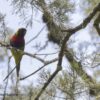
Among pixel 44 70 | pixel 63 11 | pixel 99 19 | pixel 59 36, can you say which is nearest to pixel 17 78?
pixel 44 70

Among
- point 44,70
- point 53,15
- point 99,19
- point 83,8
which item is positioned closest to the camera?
point 99,19

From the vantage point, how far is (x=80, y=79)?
191 cm

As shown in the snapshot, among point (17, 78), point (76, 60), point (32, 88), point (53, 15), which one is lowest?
point (32, 88)

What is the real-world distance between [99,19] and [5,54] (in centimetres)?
64

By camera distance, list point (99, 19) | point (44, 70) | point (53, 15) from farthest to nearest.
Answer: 1. point (44, 70)
2. point (53, 15)
3. point (99, 19)

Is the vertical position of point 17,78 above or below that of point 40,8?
Result: below

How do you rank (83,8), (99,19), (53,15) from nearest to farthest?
1. (99,19)
2. (53,15)
3. (83,8)

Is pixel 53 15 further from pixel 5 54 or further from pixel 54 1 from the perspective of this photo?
pixel 5 54

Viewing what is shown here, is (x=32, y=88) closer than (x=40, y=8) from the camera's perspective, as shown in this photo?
No

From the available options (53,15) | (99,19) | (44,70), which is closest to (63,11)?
(53,15)

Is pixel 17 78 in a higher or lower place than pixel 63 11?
lower

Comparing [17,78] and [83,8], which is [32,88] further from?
[83,8]

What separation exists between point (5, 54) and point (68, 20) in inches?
17.2

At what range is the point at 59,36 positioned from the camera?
1741 millimetres
